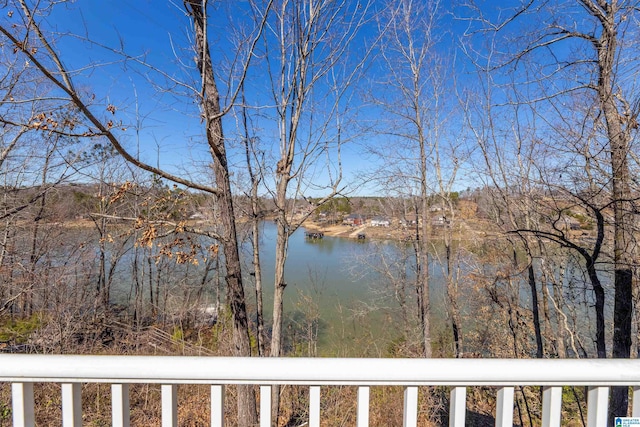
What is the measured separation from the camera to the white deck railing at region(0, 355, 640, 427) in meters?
0.72

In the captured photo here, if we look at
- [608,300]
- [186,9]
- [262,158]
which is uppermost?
[186,9]

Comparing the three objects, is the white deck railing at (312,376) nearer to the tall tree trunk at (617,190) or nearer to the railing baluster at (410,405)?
the railing baluster at (410,405)

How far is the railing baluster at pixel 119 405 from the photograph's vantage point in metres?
0.75

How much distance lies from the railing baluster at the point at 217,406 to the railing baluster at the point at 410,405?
0.54 meters

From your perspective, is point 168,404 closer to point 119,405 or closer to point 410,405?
point 119,405

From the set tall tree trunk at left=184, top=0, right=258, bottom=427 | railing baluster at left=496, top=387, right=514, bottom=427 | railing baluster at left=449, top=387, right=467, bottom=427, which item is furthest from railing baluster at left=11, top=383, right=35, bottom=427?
tall tree trunk at left=184, top=0, right=258, bottom=427

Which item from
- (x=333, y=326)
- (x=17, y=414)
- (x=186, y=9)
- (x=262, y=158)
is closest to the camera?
(x=17, y=414)

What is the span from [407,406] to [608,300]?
4205 millimetres

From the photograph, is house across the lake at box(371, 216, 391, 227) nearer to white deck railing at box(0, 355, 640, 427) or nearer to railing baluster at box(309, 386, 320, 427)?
white deck railing at box(0, 355, 640, 427)

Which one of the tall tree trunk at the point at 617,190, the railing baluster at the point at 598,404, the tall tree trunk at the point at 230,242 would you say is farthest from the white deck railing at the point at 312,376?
the tall tree trunk at the point at 230,242

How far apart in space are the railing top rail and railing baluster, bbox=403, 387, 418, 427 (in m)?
0.04

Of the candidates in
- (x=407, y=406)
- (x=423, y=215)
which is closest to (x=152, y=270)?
(x=423, y=215)

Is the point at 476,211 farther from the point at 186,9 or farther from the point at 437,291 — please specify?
the point at 186,9

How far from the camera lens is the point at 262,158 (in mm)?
3100
